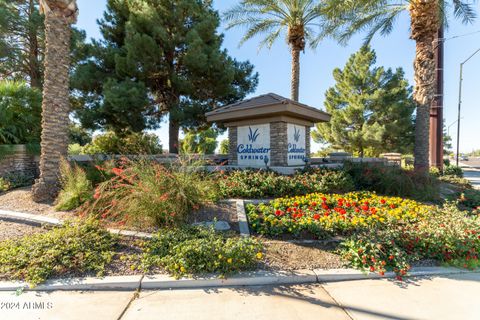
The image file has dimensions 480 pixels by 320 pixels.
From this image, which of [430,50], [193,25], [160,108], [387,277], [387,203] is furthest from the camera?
[160,108]

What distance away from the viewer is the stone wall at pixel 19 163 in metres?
8.20

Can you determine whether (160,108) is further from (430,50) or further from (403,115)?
(403,115)

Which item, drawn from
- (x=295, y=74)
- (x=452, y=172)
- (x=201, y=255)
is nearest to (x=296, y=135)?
(x=295, y=74)

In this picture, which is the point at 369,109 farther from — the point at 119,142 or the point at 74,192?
the point at 74,192

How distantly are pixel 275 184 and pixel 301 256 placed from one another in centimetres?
278

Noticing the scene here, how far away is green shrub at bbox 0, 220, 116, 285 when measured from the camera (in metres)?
3.21

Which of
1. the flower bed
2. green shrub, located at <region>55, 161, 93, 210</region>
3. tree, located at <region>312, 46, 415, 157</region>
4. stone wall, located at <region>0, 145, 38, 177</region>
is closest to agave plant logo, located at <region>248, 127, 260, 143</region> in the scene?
the flower bed

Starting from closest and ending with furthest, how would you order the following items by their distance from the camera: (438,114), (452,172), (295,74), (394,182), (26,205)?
1. (26,205)
2. (394,182)
3. (295,74)
4. (438,114)
5. (452,172)

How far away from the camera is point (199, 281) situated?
3.14 metres

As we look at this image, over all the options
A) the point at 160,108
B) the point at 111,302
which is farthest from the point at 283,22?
the point at 111,302

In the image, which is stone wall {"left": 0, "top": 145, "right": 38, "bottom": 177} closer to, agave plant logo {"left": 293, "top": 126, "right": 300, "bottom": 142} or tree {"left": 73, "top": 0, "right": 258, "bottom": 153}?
tree {"left": 73, "top": 0, "right": 258, "bottom": 153}

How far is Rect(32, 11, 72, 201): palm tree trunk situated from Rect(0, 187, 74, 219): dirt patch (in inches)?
18.2

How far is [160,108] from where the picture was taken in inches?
468

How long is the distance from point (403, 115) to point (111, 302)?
910 inches
